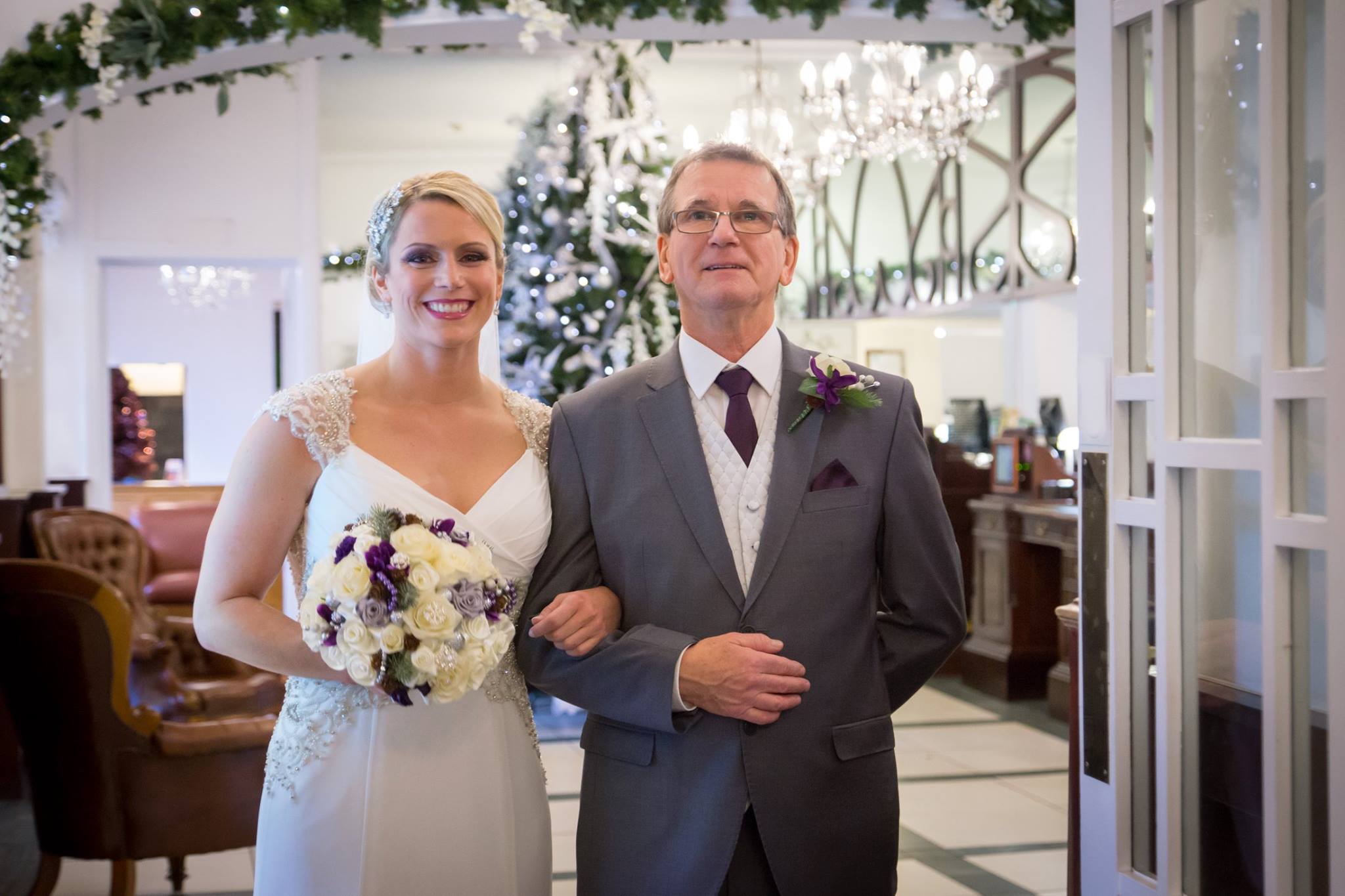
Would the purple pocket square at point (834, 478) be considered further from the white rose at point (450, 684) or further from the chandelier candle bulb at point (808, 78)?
the chandelier candle bulb at point (808, 78)

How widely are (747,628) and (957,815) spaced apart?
3619mm

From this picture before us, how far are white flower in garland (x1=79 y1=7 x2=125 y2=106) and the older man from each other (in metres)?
3.71

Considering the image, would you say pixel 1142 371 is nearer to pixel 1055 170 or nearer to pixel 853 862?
pixel 853 862

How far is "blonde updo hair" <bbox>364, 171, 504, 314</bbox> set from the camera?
2.35m

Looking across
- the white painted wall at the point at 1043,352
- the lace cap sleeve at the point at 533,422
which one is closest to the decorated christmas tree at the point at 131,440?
the white painted wall at the point at 1043,352

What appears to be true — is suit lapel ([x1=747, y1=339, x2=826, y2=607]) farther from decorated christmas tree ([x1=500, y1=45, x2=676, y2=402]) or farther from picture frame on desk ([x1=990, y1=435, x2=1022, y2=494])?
picture frame on desk ([x1=990, y1=435, x2=1022, y2=494])

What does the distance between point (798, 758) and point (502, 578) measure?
22.6 inches

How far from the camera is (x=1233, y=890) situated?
2340 millimetres

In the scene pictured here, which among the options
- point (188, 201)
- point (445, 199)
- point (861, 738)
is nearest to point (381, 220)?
point (445, 199)

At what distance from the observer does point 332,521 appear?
2275 mm

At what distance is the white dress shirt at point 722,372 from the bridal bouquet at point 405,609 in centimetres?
50

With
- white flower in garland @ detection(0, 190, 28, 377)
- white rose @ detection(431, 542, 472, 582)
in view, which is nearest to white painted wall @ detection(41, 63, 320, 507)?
white flower in garland @ detection(0, 190, 28, 377)

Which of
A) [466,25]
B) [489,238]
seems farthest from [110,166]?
[489,238]

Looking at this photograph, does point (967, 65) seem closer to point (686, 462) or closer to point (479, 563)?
point (686, 462)
